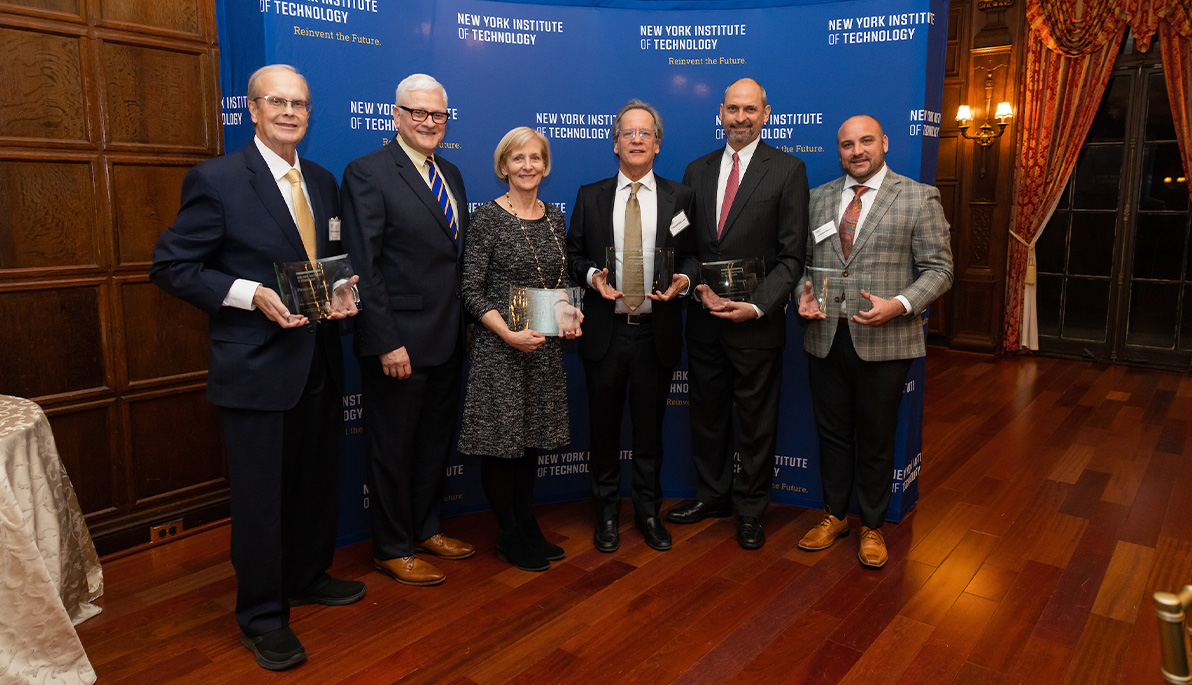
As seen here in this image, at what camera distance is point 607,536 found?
3.32 m

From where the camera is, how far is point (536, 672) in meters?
2.42

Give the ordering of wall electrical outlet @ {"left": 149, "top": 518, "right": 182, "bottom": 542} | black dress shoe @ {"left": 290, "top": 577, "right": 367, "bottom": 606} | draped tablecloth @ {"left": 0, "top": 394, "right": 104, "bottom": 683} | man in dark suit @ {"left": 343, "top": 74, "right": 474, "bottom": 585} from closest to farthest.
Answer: draped tablecloth @ {"left": 0, "top": 394, "right": 104, "bottom": 683} → man in dark suit @ {"left": 343, "top": 74, "right": 474, "bottom": 585} → black dress shoe @ {"left": 290, "top": 577, "right": 367, "bottom": 606} → wall electrical outlet @ {"left": 149, "top": 518, "right": 182, "bottom": 542}

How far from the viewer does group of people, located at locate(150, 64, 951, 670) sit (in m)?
2.39

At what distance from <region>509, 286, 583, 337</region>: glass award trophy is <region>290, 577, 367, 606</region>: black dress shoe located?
114 cm

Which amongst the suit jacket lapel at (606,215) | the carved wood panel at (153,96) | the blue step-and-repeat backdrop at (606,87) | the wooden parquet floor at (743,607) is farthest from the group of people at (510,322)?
the carved wood panel at (153,96)

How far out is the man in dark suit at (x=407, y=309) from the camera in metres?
2.74

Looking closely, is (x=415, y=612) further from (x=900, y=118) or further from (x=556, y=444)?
(x=900, y=118)

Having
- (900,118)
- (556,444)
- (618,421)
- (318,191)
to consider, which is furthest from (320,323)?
(900,118)

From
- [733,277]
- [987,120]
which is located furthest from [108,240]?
[987,120]

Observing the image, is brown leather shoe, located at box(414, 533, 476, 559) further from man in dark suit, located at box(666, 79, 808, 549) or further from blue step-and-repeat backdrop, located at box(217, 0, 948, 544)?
man in dark suit, located at box(666, 79, 808, 549)

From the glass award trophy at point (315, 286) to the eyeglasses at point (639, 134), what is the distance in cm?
122

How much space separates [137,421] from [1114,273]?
315 inches

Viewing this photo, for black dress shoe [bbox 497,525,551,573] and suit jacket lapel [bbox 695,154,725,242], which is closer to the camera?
black dress shoe [bbox 497,525,551,573]

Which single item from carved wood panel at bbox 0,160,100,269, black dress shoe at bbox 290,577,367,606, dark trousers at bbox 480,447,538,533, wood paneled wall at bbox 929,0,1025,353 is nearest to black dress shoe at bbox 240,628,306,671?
black dress shoe at bbox 290,577,367,606
